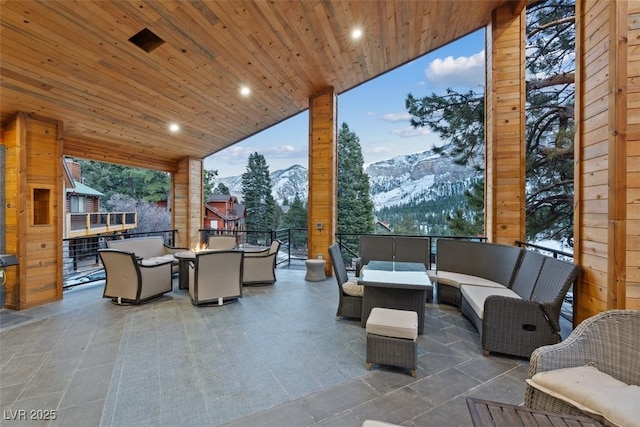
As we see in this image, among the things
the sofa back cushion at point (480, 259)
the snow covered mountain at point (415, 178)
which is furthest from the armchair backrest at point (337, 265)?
the snow covered mountain at point (415, 178)

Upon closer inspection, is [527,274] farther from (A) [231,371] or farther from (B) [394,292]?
(A) [231,371]

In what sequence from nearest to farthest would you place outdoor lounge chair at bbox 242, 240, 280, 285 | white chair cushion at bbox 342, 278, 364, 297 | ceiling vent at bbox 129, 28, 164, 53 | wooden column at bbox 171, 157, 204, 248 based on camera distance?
ceiling vent at bbox 129, 28, 164, 53, white chair cushion at bbox 342, 278, 364, 297, outdoor lounge chair at bbox 242, 240, 280, 285, wooden column at bbox 171, 157, 204, 248

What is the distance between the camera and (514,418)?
111cm

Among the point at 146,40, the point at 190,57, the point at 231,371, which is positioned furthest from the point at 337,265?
the point at 146,40

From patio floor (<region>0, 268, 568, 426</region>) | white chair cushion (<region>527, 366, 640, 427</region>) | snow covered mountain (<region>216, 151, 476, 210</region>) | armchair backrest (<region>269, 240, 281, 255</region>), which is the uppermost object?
snow covered mountain (<region>216, 151, 476, 210</region>)

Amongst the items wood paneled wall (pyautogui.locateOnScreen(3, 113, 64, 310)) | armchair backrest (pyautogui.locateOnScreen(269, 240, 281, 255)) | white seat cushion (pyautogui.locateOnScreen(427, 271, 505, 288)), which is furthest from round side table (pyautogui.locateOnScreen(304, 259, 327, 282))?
wood paneled wall (pyautogui.locateOnScreen(3, 113, 64, 310))

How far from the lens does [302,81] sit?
5152mm

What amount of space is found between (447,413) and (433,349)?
3.14 feet

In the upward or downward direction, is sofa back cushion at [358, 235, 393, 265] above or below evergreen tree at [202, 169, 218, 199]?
below

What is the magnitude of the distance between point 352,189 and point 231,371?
12.5 metres

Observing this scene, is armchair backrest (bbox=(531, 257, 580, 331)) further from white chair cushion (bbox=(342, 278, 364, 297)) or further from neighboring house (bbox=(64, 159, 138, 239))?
neighboring house (bbox=(64, 159, 138, 239))

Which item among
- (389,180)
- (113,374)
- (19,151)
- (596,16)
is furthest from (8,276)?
(389,180)

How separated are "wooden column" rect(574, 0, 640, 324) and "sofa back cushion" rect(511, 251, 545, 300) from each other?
0.55 metres

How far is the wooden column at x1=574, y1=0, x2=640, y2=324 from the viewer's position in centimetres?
191
